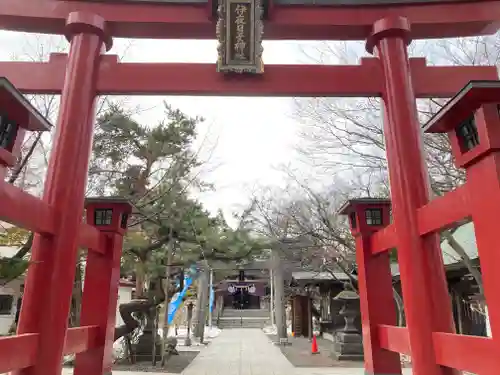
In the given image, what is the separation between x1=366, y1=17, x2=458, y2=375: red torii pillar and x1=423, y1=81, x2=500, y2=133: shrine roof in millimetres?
1150

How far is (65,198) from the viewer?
4.41 meters

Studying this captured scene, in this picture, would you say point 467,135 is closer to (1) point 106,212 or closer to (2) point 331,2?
(2) point 331,2

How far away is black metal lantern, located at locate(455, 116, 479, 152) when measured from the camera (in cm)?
307

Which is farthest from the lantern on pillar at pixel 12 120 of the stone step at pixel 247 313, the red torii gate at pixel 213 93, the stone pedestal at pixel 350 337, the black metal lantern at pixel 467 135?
the stone step at pixel 247 313

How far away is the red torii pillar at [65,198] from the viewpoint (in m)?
4.01

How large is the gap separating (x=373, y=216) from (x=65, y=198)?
4150mm

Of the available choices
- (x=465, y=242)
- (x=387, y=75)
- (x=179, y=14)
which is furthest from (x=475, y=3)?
(x=465, y=242)

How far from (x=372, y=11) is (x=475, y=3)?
1.40 m

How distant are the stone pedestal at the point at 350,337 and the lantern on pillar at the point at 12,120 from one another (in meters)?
11.8

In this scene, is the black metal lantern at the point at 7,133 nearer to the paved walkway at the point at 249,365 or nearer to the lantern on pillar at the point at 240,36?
the lantern on pillar at the point at 240,36

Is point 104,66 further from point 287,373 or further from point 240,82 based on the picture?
point 287,373

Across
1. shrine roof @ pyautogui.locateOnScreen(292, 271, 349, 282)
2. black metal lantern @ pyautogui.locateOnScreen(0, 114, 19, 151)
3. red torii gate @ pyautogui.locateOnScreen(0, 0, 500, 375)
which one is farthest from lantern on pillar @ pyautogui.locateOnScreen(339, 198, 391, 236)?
shrine roof @ pyautogui.locateOnScreen(292, 271, 349, 282)

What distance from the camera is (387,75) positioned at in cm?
503

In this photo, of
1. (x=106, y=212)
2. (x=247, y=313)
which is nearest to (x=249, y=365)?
(x=106, y=212)
